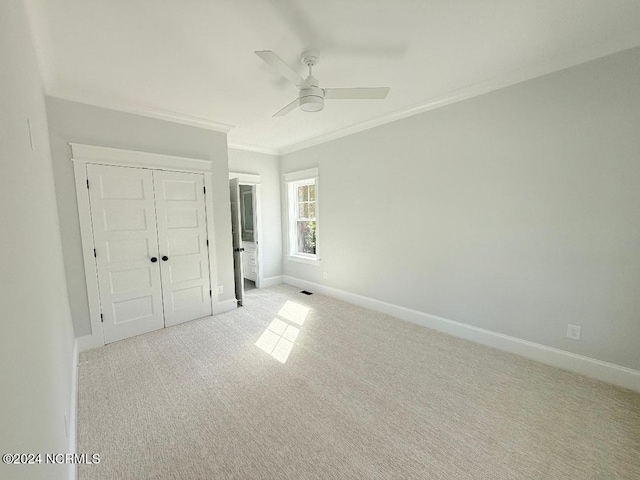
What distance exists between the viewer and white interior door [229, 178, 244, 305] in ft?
13.3

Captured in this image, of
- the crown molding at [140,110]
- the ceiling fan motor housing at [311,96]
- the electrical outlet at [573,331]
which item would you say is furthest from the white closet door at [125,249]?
the electrical outlet at [573,331]

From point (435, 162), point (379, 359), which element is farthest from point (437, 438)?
point (435, 162)

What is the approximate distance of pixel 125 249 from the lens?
9.82ft

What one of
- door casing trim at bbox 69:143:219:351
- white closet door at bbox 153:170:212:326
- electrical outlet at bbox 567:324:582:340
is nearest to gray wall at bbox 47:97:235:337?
door casing trim at bbox 69:143:219:351

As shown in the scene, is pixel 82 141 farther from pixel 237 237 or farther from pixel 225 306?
pixel 225 306

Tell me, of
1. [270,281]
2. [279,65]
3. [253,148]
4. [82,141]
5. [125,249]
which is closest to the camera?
[279,65]

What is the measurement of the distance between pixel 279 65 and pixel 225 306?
3.19 metres

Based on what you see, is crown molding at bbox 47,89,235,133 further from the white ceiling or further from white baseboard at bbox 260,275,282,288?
white baseboard at bbox 260,275,282,288

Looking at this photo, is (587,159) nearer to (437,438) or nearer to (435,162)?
(435,162)

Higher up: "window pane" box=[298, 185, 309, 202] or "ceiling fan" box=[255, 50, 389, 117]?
A: "ceiling fan" box=[255, 50, 389, 117]

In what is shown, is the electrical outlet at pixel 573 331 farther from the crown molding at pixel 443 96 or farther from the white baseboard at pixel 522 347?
the crown molding at pixel 443 96

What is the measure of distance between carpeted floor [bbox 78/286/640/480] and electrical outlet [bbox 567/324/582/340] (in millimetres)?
339

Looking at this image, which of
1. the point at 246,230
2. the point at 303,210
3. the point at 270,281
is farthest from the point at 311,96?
the point at 270,281

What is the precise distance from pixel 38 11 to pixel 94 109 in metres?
1.31
